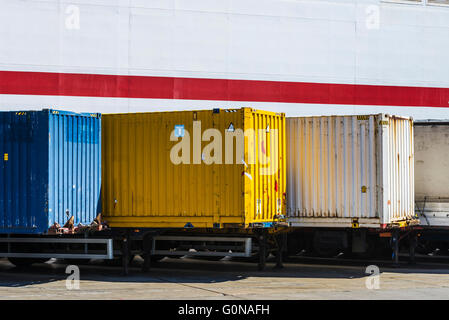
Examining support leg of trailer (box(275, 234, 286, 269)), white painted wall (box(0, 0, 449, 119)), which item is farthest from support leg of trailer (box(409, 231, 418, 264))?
white painted wall (box(0, 0, 449, 119))

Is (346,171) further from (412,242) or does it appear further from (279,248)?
(412,242)

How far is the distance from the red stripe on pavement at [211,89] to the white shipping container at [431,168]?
4244 mm

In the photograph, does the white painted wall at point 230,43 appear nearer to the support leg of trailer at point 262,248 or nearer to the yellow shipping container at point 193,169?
the yellow shipping container at point 193,169

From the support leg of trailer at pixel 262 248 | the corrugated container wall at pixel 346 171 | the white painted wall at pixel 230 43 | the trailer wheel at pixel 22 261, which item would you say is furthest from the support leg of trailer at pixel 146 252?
the white painted wall at pixel 230 43

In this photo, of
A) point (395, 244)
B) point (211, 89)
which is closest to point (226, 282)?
point (395, 244)

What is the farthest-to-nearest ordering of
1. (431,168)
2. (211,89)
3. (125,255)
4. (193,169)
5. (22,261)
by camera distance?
(211,89), (431,168), (22,261), (125,255), (193,169)

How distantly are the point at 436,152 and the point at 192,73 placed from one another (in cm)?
689

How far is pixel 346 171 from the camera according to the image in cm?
1437

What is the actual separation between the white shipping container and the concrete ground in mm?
1399

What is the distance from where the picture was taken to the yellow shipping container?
44.0 feet

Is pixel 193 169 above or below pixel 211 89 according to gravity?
below

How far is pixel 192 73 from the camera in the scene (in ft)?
62.0

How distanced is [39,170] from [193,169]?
2.97 metres

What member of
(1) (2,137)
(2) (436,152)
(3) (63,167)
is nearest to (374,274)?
(2) (436,152)
